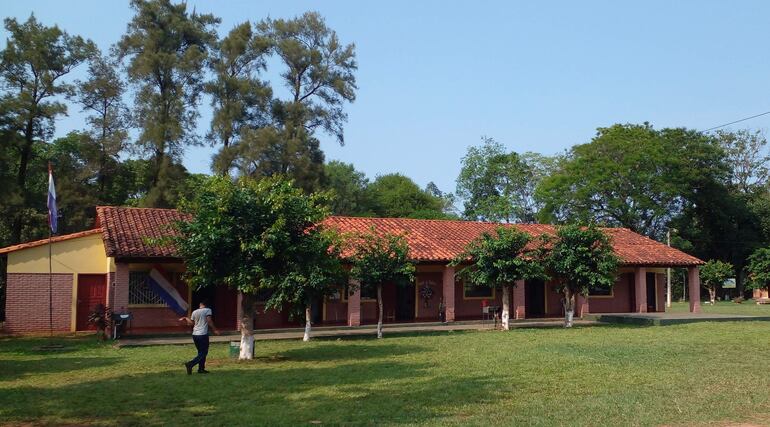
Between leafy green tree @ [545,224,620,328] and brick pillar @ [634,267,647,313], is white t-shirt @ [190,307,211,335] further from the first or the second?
brick pillar @ [634,267,647,313]

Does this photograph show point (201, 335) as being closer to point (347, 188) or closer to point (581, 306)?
point (581, 306)

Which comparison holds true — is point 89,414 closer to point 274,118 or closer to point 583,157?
point 274,118

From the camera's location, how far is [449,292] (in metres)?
27.2

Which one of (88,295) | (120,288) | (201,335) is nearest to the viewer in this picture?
(201,335)

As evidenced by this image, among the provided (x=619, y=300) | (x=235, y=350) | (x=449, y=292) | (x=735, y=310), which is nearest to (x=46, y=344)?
(x=235, y=350)

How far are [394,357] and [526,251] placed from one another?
34.5 feet

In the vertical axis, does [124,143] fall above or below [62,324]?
above

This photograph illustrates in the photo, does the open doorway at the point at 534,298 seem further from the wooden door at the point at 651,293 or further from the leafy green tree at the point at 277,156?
the leafy green tree at the point at 277,156

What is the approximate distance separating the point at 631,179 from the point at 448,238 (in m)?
23.8

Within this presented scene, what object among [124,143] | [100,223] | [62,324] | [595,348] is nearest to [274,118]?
[124,143]

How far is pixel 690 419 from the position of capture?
8.21 meters

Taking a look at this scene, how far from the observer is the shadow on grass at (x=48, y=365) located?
1316 cm

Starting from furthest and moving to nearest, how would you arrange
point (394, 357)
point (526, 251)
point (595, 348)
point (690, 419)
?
point (526, 251) < point (595, 348) < point (394, 357) < point (690, 419)

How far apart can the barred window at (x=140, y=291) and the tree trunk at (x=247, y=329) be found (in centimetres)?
849
